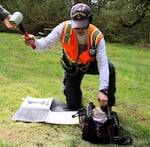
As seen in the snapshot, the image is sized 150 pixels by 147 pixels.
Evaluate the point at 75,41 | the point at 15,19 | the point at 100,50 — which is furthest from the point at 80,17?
the point at 15,19

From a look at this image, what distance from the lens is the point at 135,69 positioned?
8914 millimetres

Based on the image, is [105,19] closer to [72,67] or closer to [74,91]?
[74,91]

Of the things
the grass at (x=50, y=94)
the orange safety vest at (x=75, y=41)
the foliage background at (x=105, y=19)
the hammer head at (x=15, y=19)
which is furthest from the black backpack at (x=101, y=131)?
the foliage background at (x=105, y=19)

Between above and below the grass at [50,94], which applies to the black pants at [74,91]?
above

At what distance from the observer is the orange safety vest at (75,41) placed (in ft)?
14.2

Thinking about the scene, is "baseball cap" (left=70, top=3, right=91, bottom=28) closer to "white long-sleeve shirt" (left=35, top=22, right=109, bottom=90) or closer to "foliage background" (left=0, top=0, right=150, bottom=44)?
"white long-sleeve shirt" (left=35, top=22, right=109, bottom=90)

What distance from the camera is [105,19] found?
1781 centimetres

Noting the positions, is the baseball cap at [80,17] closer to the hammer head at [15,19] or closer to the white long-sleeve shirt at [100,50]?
the white long-sleeve shirt at [100,50]

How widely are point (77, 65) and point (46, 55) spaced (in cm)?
539

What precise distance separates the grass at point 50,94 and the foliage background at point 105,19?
24.6 ft

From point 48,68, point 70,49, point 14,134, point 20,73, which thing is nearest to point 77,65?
point 70,49

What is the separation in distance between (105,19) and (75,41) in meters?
13.7

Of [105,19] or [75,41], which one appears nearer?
[75,41]

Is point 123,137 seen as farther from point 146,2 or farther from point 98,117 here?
point 146,2
